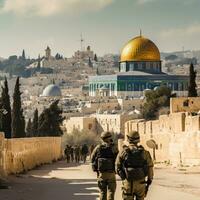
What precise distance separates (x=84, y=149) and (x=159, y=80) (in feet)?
275

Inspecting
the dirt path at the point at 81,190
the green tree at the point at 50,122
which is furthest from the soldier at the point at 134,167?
the green tree at the point at 50,122

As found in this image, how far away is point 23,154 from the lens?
856 inches

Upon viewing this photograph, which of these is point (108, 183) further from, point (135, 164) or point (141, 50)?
point (141, 50)

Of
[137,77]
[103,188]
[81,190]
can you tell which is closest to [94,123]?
[137,77]

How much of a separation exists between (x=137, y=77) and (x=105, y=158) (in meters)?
104

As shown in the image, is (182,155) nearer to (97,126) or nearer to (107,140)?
(107,140)

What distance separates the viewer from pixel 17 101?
38156mm

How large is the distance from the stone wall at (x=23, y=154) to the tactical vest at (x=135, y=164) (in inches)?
313

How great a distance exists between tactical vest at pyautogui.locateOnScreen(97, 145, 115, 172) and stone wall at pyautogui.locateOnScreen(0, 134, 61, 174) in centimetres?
699

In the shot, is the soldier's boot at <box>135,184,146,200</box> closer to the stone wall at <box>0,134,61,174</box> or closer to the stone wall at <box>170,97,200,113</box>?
the stone wall at <box>0,134,61,174</box>

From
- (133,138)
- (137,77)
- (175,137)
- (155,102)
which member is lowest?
(133,138)

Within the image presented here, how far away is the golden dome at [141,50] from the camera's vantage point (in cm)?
9750

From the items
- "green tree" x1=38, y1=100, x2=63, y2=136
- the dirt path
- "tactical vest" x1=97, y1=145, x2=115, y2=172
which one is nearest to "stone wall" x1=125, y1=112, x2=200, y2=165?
the dirt path

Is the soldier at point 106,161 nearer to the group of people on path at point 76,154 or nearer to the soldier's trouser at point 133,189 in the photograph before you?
the soldier's trouser at point 133,189
